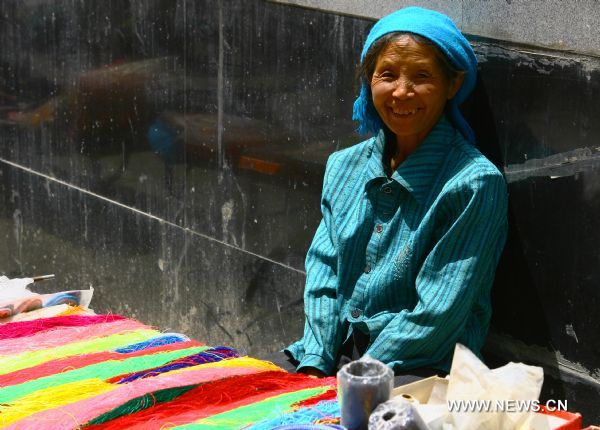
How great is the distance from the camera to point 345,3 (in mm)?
4445

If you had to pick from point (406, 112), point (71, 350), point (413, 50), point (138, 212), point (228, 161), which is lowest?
point (71, 350)

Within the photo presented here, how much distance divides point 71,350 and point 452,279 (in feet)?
4.62

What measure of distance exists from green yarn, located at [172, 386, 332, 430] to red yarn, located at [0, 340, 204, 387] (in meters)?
0.67

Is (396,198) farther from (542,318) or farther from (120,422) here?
(120,422)

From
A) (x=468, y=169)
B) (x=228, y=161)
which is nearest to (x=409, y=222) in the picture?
(x=468, y=169)

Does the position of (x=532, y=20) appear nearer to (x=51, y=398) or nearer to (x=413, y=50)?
(x=413, y=50)

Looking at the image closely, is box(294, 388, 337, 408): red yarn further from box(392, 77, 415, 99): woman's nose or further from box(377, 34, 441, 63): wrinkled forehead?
box(377, 34, 441, 63): wrinkled forehead

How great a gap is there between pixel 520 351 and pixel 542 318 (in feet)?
0.56

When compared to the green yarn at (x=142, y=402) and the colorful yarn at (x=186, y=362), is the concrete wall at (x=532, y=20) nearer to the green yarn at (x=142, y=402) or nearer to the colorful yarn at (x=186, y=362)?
the colorful yarn at (x=186, y=362)

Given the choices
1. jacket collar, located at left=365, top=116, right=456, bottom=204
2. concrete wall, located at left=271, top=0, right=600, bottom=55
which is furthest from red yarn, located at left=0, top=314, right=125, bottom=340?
concrete wall, located at left=271, top=0, right=600, bottom=55

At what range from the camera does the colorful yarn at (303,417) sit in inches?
118

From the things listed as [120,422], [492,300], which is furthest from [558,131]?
[120,422]

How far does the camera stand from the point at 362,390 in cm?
254

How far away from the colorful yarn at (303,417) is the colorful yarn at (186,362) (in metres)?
0.69
